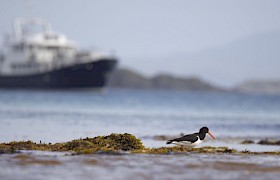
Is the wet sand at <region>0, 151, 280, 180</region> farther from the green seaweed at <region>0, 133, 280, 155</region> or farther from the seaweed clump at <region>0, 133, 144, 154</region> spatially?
the seaweed clump at <region>0, 133, 144, 154</region>

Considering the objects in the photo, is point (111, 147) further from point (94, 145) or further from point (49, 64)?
point (49, 64)

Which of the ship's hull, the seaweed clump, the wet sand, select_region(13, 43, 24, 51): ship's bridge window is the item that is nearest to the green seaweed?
the seaweed clump

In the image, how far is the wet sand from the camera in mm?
13305

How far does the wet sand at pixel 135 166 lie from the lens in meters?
13.3

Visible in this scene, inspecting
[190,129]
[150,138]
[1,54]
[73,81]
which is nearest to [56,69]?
[73,81]

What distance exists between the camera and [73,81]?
344 ft

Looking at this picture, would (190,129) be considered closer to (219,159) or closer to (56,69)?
(219,159)

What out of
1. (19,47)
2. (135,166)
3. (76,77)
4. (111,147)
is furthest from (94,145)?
(19,47)

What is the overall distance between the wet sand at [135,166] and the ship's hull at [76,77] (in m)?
86.9

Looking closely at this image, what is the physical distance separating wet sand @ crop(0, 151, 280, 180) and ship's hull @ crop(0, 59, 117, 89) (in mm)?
86903

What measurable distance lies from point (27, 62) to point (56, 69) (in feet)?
23.6

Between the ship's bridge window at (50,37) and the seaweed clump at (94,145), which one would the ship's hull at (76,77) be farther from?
the seaweed clump at (94,145)

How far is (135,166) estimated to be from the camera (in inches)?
572

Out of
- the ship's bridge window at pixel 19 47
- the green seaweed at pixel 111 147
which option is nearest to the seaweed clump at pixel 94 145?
the green seaweed at pixel 111 147
